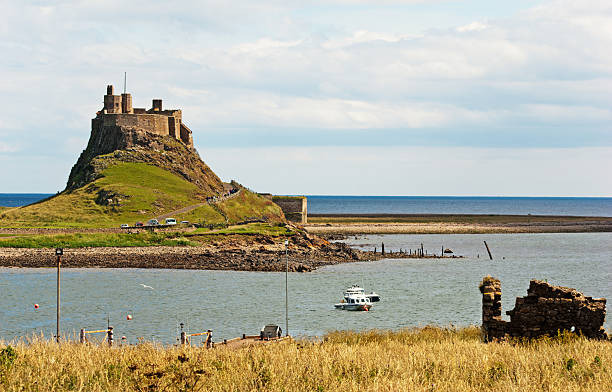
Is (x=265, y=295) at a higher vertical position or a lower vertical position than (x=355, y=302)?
lower

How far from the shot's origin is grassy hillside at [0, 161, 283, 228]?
117m

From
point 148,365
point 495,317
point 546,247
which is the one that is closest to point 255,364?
point 148,365

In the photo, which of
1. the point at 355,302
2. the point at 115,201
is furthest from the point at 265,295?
the point at 115,201

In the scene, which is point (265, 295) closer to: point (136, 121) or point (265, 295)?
point (265, 295)

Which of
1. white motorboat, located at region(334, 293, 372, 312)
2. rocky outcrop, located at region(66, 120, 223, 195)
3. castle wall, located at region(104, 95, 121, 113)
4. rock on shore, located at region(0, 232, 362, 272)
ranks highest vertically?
castle wall, located at region(104, 95, 121, 113)

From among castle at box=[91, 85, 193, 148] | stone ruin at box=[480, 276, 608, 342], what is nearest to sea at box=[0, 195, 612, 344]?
stone ruin at box=[480, 276, 608, 342]

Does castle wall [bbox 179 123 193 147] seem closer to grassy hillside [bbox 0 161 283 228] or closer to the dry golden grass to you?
grassy hillside [bbox 0 161 283 228]

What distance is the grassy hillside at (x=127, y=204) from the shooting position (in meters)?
117

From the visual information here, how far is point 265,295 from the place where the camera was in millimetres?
67125

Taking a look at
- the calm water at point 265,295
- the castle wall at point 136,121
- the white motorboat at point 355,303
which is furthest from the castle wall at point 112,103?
the white motorboat at point 355,303

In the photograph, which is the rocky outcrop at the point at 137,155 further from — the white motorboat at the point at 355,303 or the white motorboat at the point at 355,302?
the white motorboat at the point at 355,303

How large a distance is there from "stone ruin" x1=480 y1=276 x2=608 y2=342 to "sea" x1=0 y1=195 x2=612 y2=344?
1648 cm

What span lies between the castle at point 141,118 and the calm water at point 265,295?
74027mm

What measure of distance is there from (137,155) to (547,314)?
12893 cm
